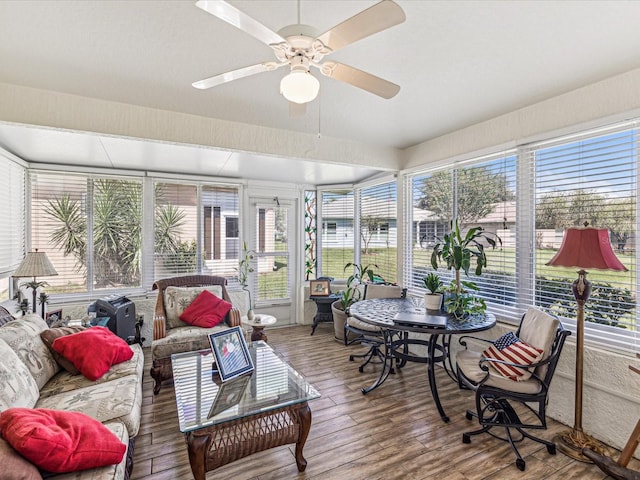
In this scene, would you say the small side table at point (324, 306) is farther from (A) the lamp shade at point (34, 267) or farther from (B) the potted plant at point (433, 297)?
(A) the lamp shade at point (34, 267)

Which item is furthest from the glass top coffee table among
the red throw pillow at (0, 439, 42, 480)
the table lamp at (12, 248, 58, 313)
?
the table lamp at (12, 248, 58, 313)

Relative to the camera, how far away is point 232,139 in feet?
10.4

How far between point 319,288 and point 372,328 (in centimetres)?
155

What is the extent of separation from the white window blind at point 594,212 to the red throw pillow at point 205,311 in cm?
316

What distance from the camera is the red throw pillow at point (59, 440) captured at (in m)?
1.22

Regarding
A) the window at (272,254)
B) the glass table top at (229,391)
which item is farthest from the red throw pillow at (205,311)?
the window at (272,254)

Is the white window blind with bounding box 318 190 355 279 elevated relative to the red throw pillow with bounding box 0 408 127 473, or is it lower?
elevated

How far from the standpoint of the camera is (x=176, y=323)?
3.55 metres

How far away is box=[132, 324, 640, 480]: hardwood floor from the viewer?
1.98m

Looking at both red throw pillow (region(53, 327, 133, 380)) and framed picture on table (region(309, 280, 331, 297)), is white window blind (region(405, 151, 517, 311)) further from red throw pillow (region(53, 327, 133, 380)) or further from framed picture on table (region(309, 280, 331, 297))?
red throw pillow (region(53, 327, 133, 380))

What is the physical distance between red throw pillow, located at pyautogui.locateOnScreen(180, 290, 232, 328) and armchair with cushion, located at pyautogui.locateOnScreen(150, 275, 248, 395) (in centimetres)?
5

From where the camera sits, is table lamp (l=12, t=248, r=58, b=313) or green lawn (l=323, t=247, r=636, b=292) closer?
green lawn (l=323, t=247, r=636, b=292)

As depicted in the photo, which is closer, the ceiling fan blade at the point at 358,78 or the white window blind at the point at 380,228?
the ceiling fan blade at the point at 358,78

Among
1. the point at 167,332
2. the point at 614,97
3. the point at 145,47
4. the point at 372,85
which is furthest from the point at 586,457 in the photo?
the point at 145,47
